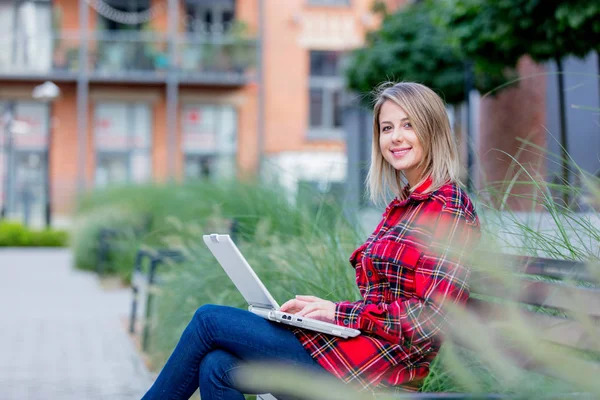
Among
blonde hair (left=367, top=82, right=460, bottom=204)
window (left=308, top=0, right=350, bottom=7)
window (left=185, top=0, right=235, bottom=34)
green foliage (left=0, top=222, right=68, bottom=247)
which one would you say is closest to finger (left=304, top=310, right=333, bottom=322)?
blonde hair (left=367, top=82, right=460, bottom=204)

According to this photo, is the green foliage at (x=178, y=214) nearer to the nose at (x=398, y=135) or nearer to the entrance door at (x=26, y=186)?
the nose at (x=398, y=135)

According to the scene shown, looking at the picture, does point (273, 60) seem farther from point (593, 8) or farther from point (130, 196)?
point (593, 8)

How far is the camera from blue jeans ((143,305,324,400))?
231cm

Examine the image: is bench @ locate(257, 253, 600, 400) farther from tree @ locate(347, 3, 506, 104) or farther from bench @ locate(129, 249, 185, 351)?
tree @ locate(347, 3, 506, 104)

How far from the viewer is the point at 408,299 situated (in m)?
2.31

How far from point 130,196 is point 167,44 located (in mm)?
12644

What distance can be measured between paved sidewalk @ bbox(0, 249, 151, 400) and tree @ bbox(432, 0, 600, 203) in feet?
10.2

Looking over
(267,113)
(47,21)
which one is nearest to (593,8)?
(267,113)

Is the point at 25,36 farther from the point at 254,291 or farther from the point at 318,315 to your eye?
the point at 318,315

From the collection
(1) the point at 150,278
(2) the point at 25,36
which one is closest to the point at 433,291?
(1) the point at 150,278

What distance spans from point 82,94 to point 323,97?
7030 mm

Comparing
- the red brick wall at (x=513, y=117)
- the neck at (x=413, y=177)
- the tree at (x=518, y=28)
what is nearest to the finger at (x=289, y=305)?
the neck at (x=413, y=177)

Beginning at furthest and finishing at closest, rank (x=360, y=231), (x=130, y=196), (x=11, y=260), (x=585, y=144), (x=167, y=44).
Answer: (x=167, y=44), (x=11, y=260), (x=130, y=196), (x=585, y=144), (x=360, y=231)

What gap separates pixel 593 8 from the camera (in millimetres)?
5199
